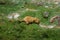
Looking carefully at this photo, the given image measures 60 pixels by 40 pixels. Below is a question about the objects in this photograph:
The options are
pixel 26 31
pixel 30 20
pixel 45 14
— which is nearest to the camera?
pixel 26 31

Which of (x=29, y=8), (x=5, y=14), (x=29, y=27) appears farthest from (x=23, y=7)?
(x=29, y=27)

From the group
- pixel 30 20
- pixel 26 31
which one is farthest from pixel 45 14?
pixel 26 31

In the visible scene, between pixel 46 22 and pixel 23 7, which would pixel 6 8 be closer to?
pixel 23 7

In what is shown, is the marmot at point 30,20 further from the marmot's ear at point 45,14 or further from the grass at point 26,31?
the marmot's ear at point 45,14

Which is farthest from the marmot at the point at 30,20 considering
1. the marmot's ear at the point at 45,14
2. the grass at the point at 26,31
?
the marmot's ear at the point at 45,14

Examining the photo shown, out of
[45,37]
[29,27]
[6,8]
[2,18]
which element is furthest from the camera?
[6,8]

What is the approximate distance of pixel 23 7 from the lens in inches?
305

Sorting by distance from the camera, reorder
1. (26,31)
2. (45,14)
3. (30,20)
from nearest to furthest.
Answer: (26,31), (30,20), (45,14)

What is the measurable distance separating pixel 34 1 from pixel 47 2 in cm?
41

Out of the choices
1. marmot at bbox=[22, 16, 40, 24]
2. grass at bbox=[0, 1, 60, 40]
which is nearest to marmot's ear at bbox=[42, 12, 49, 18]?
grass at bbox=[0, 1, 60, 40]

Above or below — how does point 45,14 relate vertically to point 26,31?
above

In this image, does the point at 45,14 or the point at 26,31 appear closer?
the point at 26,31

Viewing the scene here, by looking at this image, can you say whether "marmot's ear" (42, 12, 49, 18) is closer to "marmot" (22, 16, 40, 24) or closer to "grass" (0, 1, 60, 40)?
"grass" (0, 1, 60, 40)

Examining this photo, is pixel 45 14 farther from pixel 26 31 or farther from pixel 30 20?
pixel 26 31
